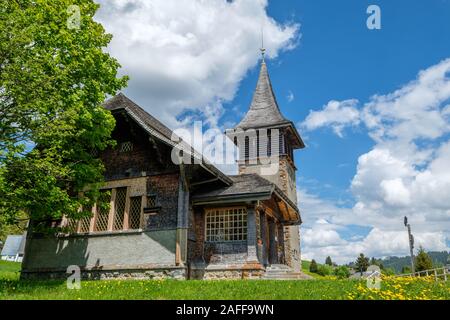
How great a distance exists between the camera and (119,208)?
14.8 meters

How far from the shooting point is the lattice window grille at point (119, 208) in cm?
1444

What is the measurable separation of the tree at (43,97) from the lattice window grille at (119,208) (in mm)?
2971

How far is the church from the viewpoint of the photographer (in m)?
13.3

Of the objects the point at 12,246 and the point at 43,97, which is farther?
the point at 12,246

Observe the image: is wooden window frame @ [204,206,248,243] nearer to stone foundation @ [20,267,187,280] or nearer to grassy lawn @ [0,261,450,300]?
stone foundation @ [20,267,187,280]

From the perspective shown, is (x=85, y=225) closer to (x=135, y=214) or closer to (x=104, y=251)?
(x=104, y=251)

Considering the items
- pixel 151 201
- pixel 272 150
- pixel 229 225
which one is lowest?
pixel 229 225

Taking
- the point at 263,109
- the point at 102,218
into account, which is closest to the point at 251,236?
the point at 102,218

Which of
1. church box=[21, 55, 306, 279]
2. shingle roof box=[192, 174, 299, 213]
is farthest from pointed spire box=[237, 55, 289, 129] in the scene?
shingle roof box=[192, 174, 299, 213]

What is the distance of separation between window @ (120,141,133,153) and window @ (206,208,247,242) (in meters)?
4.24

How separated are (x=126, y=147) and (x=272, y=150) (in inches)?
491
